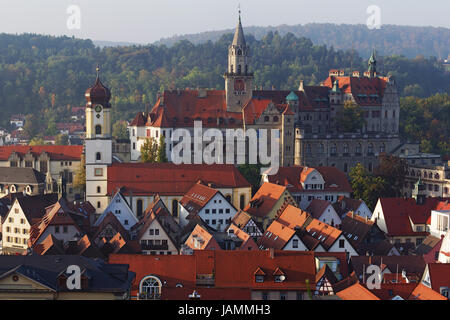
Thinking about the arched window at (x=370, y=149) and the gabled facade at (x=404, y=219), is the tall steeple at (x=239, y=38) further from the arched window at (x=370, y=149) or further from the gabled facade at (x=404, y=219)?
the gabled facade at (x=404, y=219)

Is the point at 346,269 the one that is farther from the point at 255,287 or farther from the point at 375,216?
the point at 375,216

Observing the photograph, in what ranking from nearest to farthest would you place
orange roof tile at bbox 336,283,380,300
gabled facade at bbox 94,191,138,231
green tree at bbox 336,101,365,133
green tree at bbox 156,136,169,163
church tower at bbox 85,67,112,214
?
1. orange roof tile at bbox 336,283,380,300
2. gabled facade at bbox 94,191,138,231
3. church tower at bbox 85,67,112,214
4. green tree at bbox 156,136,169,163
5. green tree at bbox 336,101,365,133

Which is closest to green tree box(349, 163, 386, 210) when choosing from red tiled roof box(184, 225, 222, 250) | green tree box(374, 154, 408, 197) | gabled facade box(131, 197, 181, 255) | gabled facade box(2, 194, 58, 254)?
green tree box(374, 154, 408, 197)

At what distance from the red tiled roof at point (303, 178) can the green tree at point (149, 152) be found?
46.6 feet

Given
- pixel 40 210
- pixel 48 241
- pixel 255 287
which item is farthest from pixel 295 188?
pixel 255 287

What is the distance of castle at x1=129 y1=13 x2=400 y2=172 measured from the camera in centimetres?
9181

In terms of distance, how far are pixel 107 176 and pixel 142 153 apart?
14207mm

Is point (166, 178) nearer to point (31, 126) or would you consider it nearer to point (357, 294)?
point (357, 294)

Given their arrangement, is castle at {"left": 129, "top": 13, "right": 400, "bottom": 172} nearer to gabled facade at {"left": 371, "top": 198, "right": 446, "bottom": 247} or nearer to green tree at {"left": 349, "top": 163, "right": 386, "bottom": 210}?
green tree at {"left": 349, "top": 163, "right": 386, "bottom": 210}

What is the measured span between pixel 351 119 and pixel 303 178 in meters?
21.6

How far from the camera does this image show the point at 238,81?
95.1 meters

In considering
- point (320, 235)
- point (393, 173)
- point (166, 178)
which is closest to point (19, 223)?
point (166, 178)

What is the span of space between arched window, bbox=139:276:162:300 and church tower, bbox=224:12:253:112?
2082 inches

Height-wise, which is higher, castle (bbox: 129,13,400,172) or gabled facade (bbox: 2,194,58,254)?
castle (bbox: 129,13,400,172)
